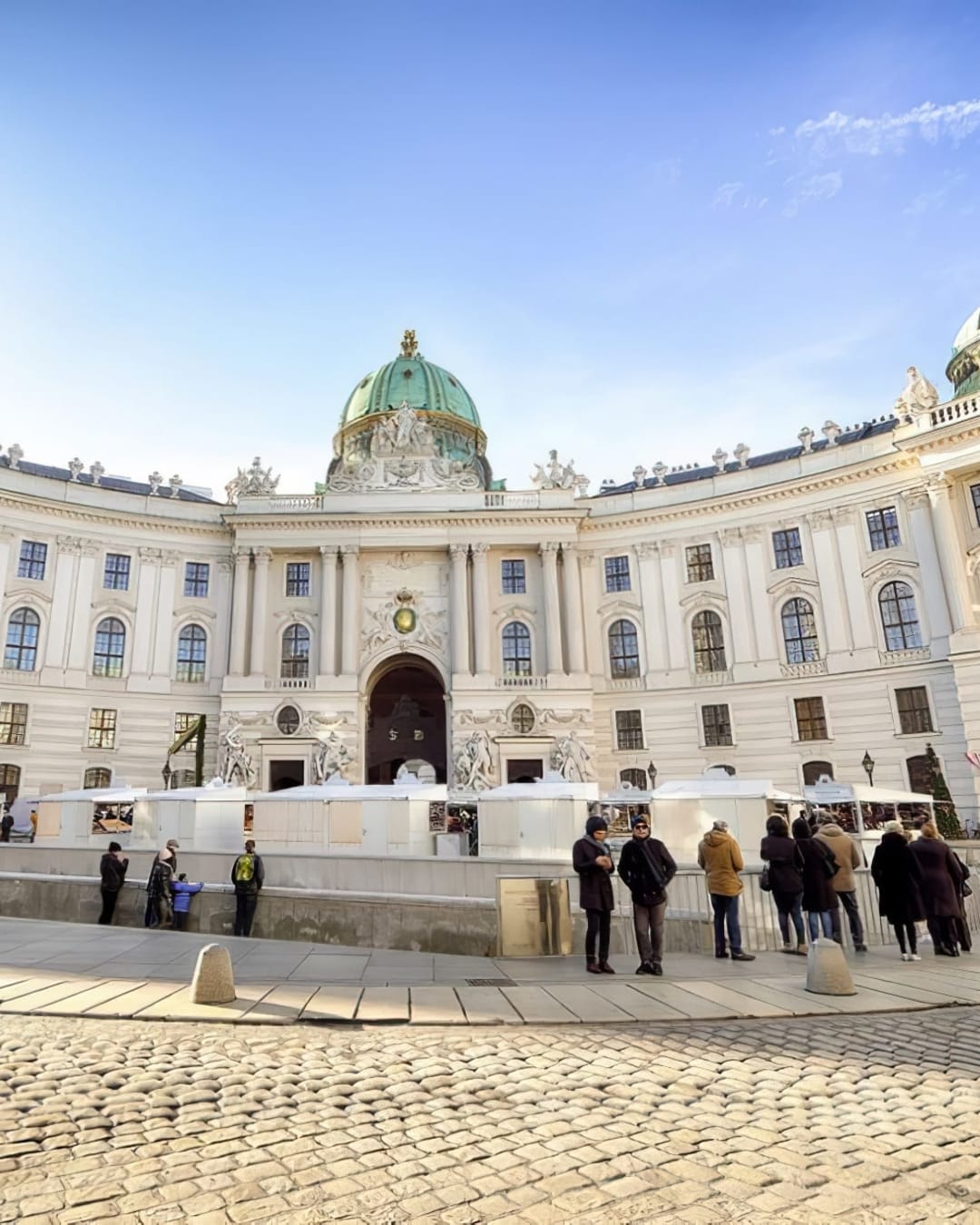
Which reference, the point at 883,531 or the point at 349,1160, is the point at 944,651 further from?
the point at 349,1160

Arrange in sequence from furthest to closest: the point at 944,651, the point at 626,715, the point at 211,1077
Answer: the point at 626,715 → the point at 944,651 → the point at 211,1077

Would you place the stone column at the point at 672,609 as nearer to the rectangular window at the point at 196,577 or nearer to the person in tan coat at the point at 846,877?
the rectangular window at the point at 196,577

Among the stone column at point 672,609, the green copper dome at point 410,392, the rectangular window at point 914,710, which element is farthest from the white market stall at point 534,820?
the green copper dome at point 410,392

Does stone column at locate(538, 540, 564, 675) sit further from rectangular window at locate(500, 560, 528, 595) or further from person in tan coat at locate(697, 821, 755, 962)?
person in tan coat at locate(697, 821, 755, 962)

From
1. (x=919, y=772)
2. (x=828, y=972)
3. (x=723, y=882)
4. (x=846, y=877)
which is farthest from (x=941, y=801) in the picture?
(x=828, y=972)

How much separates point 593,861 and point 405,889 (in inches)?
262

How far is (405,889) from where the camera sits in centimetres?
1588

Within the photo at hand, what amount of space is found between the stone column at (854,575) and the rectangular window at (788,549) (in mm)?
1909

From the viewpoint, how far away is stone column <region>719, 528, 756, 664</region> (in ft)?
133

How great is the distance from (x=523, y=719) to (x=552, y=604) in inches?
260

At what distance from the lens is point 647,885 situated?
10.6 meters

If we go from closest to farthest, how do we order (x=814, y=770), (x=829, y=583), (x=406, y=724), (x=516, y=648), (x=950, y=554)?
(x=950, y=554)
(x=814, y=770)
(x=829, y=583)
(x=516, y=648)
(x=406, y=724)

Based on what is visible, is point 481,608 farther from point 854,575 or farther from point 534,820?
point 534,820

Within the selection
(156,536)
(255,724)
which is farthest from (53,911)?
(156,536)
